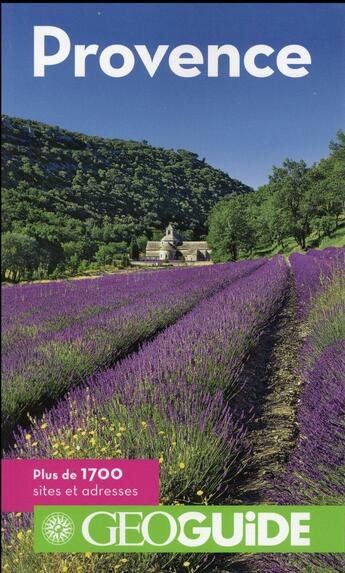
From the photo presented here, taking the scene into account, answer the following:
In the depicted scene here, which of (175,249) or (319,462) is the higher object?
(175,249)

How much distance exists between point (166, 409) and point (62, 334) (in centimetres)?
149

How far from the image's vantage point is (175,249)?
240cm

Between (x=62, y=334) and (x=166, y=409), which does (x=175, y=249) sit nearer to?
(x=166, y=409)

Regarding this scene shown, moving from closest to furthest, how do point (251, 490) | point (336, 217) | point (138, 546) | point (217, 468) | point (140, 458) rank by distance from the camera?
point (138, 546) < point (140, 458) < point (217, 468) < point (251, 490) < point (336, 217)

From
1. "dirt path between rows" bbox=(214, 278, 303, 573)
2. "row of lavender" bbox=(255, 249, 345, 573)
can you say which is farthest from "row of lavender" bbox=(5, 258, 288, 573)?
"row of lavender" bbox=(255, 249, 345, 573)

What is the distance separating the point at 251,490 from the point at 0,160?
2057 mm

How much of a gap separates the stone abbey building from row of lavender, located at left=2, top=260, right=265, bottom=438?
0.49 metres

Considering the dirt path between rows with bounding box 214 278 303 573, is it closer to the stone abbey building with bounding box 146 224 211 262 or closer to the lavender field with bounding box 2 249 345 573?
the lavender field with bounding box 2 249 345 573

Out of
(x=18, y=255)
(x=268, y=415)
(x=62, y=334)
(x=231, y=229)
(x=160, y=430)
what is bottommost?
(x=268, y=415)

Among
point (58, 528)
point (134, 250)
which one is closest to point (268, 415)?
point (134, 250)

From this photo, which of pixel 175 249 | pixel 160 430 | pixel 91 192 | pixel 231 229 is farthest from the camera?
pixel 231 229

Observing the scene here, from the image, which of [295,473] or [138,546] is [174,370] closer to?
[295,473]

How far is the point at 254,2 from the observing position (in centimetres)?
162

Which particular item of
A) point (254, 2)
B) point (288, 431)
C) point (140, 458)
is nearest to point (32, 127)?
point (254, 2)
